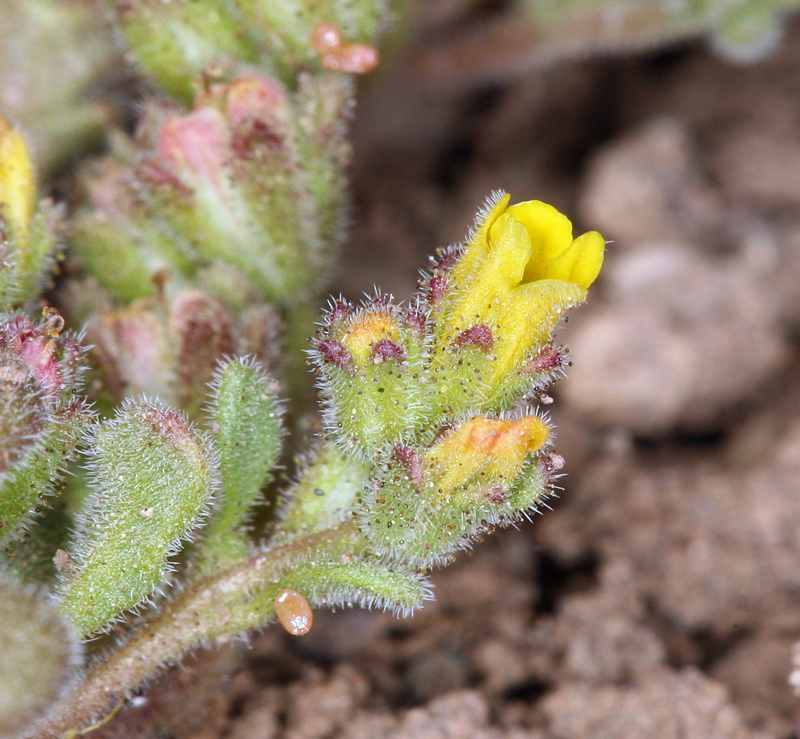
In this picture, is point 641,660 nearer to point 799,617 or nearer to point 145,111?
point 799,617

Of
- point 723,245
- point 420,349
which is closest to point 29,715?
point 420,349

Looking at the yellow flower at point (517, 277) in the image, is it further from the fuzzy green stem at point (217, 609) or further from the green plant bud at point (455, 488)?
the fuzzy green stem at point (217, 609)

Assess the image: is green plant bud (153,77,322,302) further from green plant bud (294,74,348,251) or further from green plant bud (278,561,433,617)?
green plant bud (278,561,433,617)

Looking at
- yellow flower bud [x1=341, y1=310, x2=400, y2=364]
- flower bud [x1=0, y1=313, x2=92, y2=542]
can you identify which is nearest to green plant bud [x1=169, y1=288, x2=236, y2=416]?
flower bud [x1=0, y1=313, x2=92, y2=542]

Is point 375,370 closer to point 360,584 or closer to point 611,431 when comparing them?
point 360,584

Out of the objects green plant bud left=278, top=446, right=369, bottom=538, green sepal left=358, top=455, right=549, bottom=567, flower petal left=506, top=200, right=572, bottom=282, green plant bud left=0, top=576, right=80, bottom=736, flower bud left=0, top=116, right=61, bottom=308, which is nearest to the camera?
green plant bud left=0, top=576, right=80, bottom=736

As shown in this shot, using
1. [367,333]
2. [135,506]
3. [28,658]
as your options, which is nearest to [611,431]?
[367,333]
